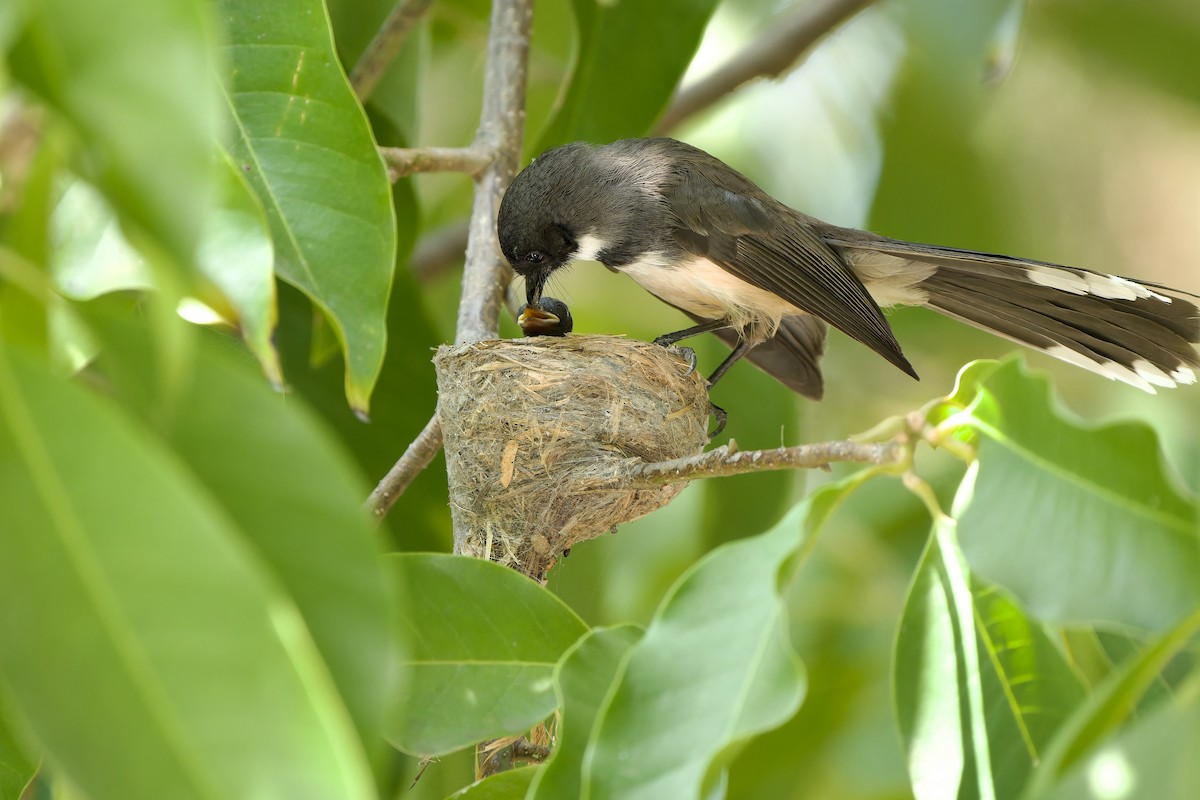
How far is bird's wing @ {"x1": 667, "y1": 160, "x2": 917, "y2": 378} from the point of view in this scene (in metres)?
3.45

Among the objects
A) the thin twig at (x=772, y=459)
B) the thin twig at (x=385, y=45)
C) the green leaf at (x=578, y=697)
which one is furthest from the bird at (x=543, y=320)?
the green leaf at (x=578, y=697)

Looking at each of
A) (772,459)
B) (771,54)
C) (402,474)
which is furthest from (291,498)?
(771,54)

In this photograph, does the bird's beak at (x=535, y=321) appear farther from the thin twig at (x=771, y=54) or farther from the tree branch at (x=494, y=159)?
the thin twig at (x=771, y=54)

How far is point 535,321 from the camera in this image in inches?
153

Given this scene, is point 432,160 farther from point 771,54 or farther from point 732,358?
point 771,54

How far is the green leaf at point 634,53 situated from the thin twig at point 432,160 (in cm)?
65

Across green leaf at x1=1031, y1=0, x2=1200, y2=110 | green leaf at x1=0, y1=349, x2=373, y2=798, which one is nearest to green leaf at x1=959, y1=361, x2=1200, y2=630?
green leaf at x1=0, y1=349, x2=373, y2=798

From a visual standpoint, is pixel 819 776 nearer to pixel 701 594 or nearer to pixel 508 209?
pixel 508 209

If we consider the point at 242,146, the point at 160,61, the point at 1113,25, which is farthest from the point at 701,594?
the point at 1113,25

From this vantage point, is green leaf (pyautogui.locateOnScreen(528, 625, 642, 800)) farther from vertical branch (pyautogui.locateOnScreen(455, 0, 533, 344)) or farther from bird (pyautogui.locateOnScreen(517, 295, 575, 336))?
bird (pyautogui.locateOnScreen(517, 295, 575, 336))

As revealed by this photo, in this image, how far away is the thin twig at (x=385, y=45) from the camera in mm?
3361

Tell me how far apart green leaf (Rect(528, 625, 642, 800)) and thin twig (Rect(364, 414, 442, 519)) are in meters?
0.89

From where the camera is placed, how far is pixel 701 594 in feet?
5.04

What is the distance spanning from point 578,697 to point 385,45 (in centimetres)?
233
